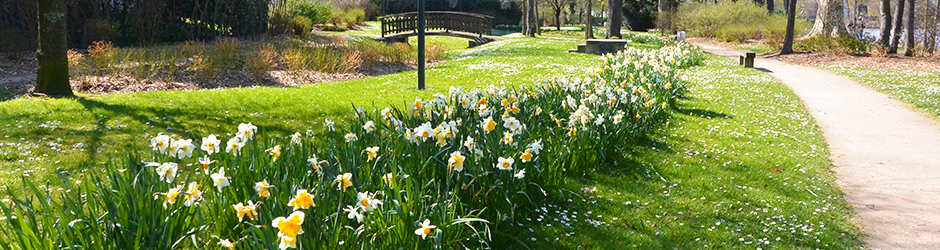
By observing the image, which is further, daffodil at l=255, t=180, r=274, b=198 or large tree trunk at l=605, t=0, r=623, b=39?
large tree trunk at l=605, t=0, r=623, b=39

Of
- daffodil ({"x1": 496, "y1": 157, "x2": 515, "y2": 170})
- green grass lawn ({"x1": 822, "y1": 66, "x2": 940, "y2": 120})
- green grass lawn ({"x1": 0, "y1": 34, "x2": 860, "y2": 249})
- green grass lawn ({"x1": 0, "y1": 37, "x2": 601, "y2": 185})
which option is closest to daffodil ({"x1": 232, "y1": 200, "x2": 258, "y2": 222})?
green grass lawn ({"x1": 0, "y1": 34, "x2": 860, "y2": 249})

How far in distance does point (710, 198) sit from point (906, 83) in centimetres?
1112

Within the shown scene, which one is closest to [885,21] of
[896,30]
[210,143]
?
[896,30]

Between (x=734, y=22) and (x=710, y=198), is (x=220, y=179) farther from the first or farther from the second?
(x=734, y=22)

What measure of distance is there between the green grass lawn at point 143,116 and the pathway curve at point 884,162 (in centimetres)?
422

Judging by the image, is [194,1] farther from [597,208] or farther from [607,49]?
[597,208]

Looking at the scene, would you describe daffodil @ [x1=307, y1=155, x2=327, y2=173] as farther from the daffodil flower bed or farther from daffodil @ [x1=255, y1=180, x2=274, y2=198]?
daffodil @ [x1=255, y1=180, x2=274, y2=198]

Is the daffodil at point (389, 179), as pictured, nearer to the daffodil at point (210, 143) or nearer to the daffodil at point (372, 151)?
the daffodil at point (372, 151)

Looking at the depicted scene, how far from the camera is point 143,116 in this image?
24.4 ft

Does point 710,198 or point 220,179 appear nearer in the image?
point 220,179

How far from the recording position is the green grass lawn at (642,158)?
4180mm

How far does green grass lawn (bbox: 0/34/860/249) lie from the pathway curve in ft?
0.64

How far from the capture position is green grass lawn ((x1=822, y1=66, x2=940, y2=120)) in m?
10.5

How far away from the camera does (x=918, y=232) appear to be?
428 centimetres
